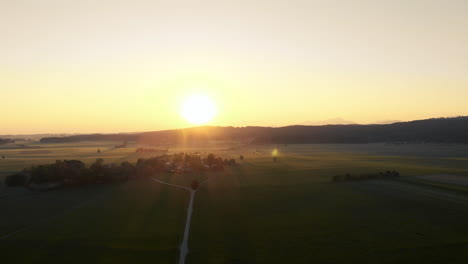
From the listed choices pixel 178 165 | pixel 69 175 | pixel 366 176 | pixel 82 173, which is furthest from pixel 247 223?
pixel 178 165

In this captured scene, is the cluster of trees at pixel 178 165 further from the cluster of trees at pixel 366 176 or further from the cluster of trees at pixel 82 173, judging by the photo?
the cluster of trees at pixel 366 176

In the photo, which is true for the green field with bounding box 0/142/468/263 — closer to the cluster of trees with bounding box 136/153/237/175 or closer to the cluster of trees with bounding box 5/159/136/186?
the cluster of trees with bounding box 5/159/136/186

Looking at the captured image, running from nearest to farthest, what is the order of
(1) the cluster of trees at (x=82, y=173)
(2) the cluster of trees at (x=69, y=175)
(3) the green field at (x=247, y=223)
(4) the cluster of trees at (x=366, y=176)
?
1. (3) the green field at (x=247, y=223)
2. (2) the cluster of trees at (x=69, y=175)
3. (1) the cluster of trees at (x=82, y=173)
4. (4) the cluster of trees at (x=366, y=176)

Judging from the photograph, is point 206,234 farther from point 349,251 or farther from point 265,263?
point 349,251

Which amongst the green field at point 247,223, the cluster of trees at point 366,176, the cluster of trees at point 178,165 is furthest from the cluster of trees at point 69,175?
the cluster of trees at point 366,176

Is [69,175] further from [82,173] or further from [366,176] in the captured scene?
[366,176]

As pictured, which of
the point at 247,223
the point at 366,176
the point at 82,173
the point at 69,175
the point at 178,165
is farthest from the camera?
the point at 178,165

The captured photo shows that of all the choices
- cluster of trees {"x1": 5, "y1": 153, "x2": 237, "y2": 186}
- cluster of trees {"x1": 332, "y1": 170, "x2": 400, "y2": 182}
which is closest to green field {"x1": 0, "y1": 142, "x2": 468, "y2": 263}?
cluster of trees {"x1": 5, "y1": 153, "x2": 237, "y2": 186}

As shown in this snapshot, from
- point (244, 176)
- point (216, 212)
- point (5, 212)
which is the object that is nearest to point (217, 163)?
point (244, 176)
